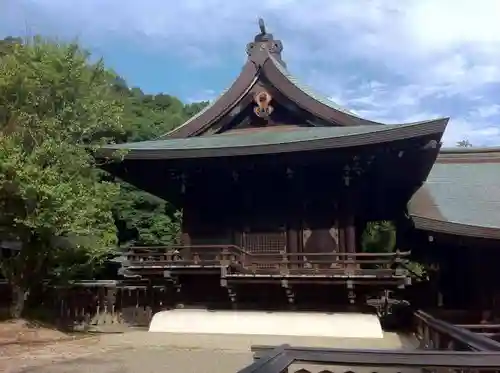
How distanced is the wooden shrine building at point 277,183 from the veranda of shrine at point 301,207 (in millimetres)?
33

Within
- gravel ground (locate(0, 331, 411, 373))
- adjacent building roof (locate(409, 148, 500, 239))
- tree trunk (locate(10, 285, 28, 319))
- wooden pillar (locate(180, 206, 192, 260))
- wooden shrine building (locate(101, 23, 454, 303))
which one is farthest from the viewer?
tree trunk (locate(10, 285, 28, 319))

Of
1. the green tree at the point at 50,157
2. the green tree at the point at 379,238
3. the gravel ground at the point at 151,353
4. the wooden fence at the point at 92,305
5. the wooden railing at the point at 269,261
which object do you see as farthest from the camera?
the green tree at the point at 379,238

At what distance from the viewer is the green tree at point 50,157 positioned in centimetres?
1244

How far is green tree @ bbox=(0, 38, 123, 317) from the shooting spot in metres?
12.4

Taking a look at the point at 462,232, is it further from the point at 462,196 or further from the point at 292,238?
the point at 292,238

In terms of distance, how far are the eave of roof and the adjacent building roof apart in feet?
7.28

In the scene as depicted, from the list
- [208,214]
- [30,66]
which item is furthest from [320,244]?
[30,66]

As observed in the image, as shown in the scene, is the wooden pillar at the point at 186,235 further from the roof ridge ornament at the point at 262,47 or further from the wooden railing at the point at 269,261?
the roof ridge ornament at the point at 262,47

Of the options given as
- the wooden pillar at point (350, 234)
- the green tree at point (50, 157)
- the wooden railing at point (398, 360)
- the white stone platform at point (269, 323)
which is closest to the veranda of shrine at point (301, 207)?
the wooden pillar at point (350, 234)

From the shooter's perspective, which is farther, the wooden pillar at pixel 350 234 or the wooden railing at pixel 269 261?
the wooden pillar at pixel 350 234

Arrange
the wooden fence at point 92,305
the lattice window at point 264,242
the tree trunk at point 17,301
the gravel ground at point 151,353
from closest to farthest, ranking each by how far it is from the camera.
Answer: the gravel ground at point 151,353, the lattice window at point 264,242, the tree trunk at point 17,301, the wooden fence at point 92,305

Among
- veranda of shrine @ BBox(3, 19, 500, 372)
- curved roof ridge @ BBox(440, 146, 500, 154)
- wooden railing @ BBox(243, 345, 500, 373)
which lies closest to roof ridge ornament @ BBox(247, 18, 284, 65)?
veranda of shrine @ BBox(3, 19, 500, 372)

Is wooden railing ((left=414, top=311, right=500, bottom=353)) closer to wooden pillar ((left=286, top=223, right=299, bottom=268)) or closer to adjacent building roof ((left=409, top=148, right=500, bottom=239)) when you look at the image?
adjacent building roof ((left=409, top=148, right=500, bottom=239))

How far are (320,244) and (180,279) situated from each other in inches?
142
